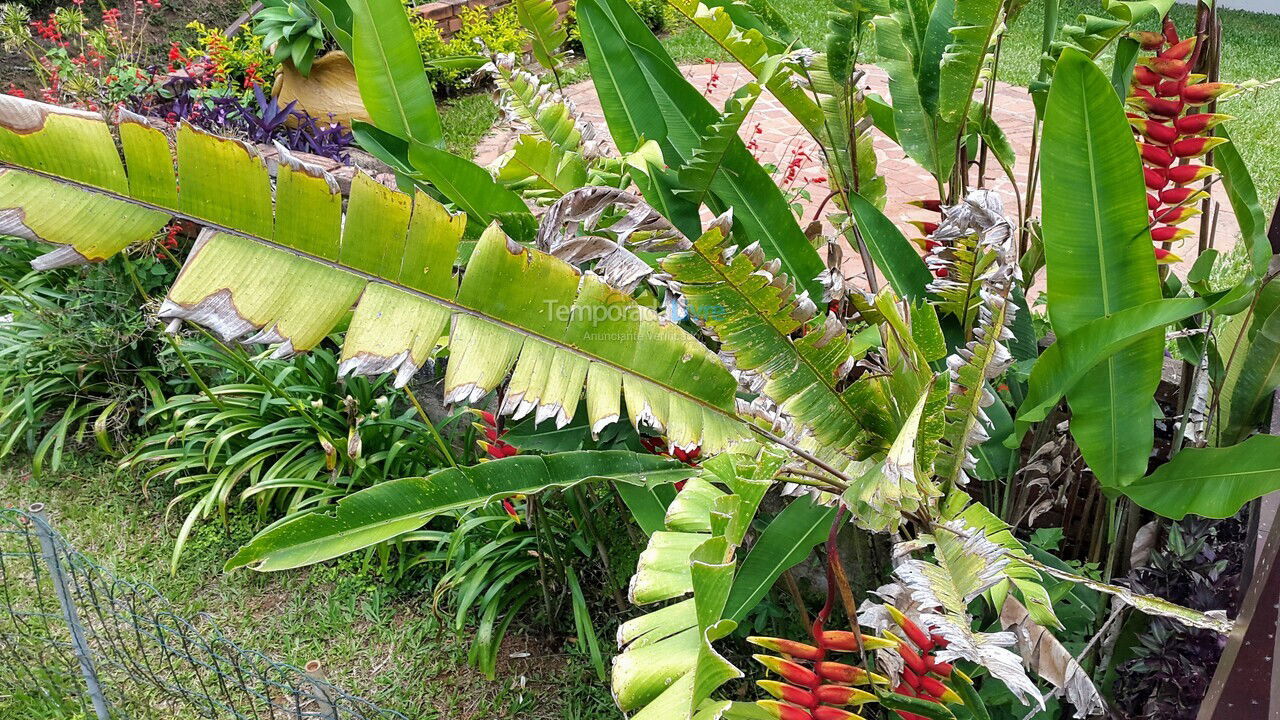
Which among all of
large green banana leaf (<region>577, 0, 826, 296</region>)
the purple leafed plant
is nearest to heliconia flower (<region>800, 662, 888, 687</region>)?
large green banana leaf (<region>577, 0, 826, 296</region>)

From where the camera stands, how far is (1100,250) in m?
1.38

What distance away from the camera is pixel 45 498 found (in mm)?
3355

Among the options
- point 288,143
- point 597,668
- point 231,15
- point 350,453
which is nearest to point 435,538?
point 350,453

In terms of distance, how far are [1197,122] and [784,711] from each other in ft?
4.04

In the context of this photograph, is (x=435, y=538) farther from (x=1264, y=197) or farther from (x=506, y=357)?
(x=1264, y=197)

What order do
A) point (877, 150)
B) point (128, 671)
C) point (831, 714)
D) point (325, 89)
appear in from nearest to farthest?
point (831, 714) → point (128, 671) → point (325, 89) → point (877, 150)

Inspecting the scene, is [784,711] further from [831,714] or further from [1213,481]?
[1213,481]

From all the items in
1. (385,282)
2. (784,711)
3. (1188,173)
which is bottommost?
(784,711)

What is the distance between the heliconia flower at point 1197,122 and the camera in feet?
4.94

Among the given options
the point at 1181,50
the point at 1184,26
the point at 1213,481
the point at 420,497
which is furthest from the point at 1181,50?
the point at 1184,26

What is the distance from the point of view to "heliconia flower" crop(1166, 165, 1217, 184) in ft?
5.02

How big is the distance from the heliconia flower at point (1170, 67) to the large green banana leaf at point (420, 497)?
1078 millimetres

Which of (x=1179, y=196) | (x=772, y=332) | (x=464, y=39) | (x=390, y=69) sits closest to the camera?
(x=772, y=332)

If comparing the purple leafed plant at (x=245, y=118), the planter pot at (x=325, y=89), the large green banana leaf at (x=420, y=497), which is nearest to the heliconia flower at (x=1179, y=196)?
the large green banana leaf at (x=420, y=497)
